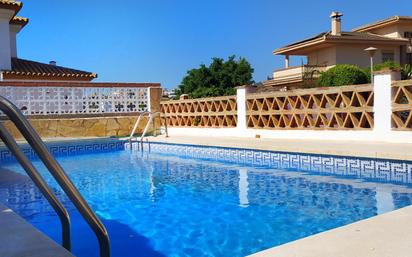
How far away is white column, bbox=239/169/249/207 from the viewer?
224 inches

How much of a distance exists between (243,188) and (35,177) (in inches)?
175

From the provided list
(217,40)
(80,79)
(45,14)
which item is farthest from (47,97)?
(217,40)

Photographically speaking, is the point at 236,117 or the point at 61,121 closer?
the point at 236,117

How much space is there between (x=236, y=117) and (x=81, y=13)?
563 inches

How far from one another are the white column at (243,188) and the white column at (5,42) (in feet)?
42.3

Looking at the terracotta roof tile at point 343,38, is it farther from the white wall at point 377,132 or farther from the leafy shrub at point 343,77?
the white wall at point 377,132

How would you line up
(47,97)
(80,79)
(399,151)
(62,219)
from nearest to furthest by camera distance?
(62,219)
(399,151)
(47,97)
(80,79)

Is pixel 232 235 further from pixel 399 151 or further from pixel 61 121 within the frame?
pixel 61 121

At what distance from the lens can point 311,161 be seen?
8242 mm

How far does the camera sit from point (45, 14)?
21797 mm

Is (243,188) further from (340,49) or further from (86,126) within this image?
(340,49)

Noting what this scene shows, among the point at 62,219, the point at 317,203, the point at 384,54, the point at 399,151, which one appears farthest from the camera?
the point at 384,54

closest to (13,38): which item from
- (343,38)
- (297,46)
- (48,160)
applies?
(297,46)

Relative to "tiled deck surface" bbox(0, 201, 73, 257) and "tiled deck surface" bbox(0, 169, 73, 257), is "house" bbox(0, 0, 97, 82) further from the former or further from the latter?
"tiled deck surface" bbox(0, 201, 73, 257)
